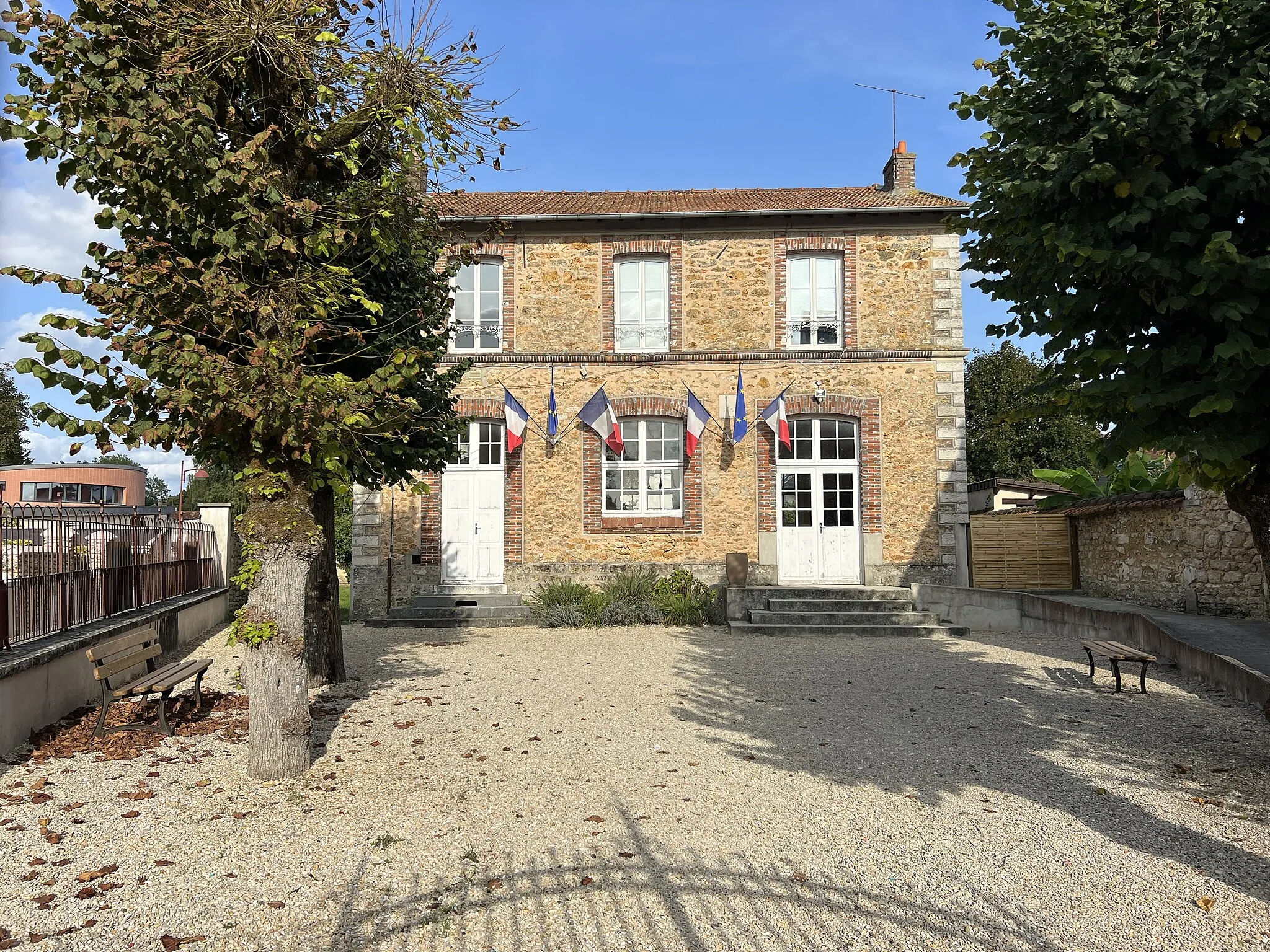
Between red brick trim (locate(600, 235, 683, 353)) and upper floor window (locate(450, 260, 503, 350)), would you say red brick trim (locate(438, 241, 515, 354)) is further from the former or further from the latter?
red brick trim (locate(600, 235, 683, 353))

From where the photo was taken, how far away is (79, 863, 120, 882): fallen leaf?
3.75m

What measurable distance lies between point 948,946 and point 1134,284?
3485mm

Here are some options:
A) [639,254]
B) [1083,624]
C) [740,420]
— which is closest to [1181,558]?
[1083,624]

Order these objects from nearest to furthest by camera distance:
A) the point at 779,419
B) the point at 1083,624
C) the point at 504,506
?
1. the point at 1083,624
2. the point at 779,419
3. the point at 504,506

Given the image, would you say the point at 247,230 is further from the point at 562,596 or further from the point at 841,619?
the point at 841,619

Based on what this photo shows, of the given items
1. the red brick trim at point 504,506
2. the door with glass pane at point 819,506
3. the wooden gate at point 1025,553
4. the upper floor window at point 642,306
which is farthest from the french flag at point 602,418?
the wooden gate at point 1025,553

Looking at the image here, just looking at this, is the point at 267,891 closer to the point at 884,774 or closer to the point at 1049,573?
the point at 884,774

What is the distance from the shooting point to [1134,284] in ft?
15.2

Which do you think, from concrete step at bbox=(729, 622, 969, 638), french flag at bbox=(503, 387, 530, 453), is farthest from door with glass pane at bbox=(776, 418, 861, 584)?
french flag at bbox=(503, 387, 530, 453)

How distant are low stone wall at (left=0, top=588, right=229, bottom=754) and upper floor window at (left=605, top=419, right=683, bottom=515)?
695 centimetres

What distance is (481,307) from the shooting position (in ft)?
46.6

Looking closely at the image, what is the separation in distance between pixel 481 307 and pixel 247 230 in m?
9.34

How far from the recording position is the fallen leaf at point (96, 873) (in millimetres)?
3750

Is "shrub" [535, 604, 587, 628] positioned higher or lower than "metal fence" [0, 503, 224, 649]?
lower
